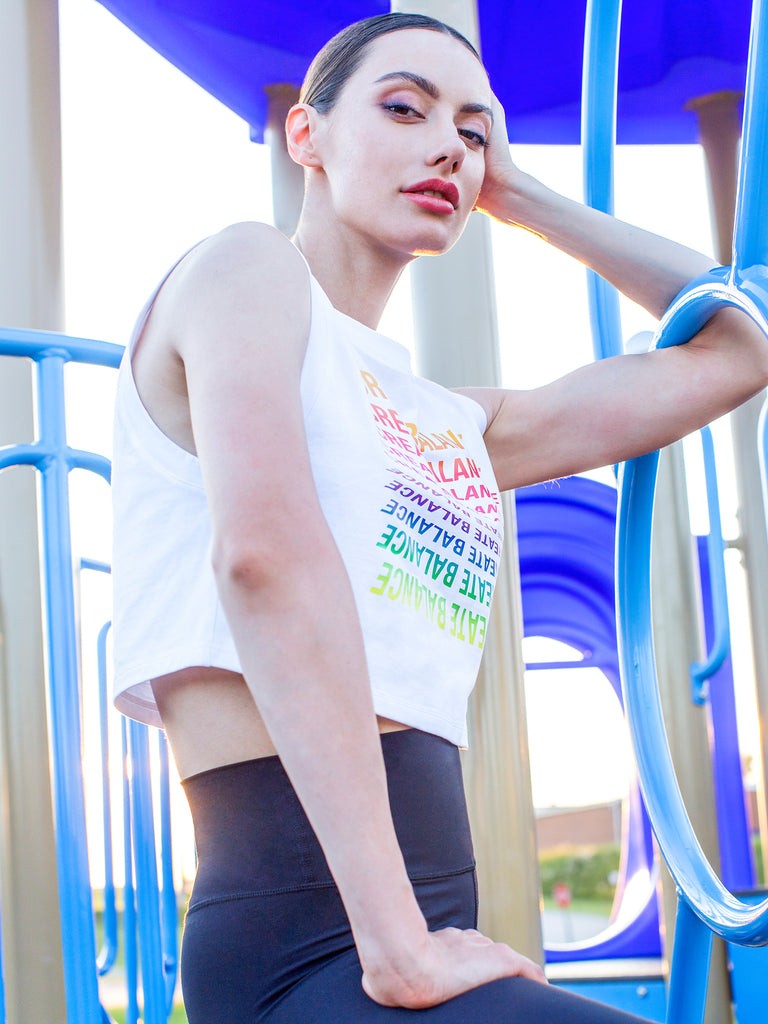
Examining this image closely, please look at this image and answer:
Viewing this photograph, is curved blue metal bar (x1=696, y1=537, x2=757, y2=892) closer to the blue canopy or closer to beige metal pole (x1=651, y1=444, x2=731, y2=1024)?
beige metal pole (x1=651, y1=444, x2=731, y2=1024)

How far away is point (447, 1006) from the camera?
2.60 ft

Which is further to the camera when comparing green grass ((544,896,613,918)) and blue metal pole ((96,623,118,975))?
green grass ((544,896,613,918))

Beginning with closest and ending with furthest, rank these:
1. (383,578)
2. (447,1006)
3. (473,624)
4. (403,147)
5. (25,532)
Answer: (447,1006)
(383,578)
(473,624)
(403,147)
(25,532)

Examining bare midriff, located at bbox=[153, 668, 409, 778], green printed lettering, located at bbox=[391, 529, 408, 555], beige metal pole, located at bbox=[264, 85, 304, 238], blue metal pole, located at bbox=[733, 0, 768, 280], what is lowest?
bare midriff, located at bbox=[153, 668, 409, 778]

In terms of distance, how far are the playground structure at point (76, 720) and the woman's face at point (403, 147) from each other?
33 cm

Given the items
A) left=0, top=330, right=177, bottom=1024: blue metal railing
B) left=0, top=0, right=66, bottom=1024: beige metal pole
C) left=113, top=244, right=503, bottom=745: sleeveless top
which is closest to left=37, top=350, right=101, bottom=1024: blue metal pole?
left=0, top=330, right=177, bottom=1024: blue metal railing

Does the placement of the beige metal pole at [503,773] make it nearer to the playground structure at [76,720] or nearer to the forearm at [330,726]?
the playground structure at [76,720]

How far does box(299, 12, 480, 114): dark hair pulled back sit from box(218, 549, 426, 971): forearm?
77 cm

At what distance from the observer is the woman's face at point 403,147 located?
127 cm

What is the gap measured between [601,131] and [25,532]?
5.63 ft

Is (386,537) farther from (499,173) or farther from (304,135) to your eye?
(499,173)

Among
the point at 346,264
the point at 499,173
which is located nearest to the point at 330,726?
the point at 346,264

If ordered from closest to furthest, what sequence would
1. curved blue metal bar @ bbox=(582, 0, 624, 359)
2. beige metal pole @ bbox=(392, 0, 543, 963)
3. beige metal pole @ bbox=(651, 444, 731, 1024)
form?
curved blue metal bar @ bbox=(582, 0, 624, 359)
beige metal pole @ bbox=(392, 0, 543, 963)
beige metal pole @ bbox=(651, 444, 731, 1024)

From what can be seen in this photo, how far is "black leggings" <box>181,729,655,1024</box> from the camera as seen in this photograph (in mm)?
815
